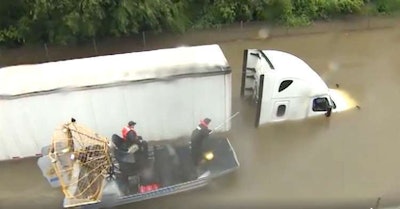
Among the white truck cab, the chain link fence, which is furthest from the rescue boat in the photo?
the chain link fence

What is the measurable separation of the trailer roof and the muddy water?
72.2 inches

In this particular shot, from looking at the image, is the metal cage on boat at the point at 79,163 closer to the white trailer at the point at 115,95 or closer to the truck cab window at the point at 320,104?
the white trailer at the point at 115,95

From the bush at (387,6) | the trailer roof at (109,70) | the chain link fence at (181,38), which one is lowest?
the chain link fence at (181,38)

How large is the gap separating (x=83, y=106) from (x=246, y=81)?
4.03 metres

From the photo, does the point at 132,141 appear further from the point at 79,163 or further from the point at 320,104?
the point at 320,104

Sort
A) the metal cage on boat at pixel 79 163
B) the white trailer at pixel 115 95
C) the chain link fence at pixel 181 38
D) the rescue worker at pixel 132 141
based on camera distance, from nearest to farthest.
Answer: the metal cage on boat at pixel 79 163
the rescue worker at pixel 132 141
the white trailer at pixel 115 95
the chain link fence at pixel 181 38

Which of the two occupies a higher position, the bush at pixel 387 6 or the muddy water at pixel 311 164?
the bush at pixel 387 6

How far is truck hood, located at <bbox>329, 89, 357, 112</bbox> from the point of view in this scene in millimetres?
13488

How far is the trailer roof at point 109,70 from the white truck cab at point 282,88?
1.19 m

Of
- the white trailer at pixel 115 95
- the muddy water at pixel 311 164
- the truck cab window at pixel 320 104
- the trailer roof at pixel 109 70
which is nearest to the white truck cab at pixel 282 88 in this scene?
the truck cab window at pixel 320 104

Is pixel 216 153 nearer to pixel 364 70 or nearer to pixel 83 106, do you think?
pixel 83 106

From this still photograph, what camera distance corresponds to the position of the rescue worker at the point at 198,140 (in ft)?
35.7

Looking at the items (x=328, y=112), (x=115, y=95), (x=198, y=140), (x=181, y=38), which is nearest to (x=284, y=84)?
(x=328, y=112)

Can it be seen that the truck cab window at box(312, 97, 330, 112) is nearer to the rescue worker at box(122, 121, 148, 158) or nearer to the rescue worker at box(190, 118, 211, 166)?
the rescue worker at box(190, 118, 211, 166)
